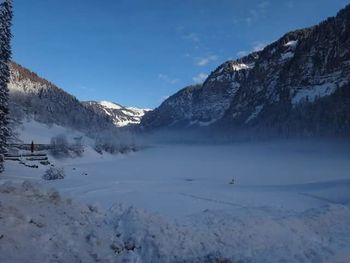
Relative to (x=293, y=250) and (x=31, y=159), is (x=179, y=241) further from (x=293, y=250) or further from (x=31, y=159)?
(x=31, y=159)

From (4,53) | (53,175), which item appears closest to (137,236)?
(4,53)

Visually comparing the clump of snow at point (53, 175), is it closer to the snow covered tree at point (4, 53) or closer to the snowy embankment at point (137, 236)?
the snow covered tree at point (4, 53)

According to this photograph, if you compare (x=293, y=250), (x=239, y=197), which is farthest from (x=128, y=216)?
(x=239, y=197)

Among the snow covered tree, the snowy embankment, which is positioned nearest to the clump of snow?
the snow covered tree

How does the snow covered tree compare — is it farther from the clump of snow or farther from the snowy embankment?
the snowy embankment

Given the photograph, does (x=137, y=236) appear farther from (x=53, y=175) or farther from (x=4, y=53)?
(x=53, y=175)

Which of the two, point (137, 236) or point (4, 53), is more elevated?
point (4, 53)

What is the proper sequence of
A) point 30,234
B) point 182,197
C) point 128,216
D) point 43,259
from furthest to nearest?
point 182,197 → point 128,216 → point 30,234 → point 43,259

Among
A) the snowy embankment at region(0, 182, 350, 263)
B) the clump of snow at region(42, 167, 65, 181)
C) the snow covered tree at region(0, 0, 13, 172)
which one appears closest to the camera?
the snowy embankment at region(0, 182, 350, 263)
